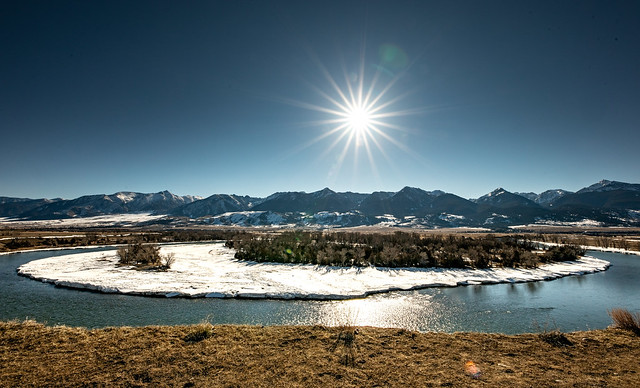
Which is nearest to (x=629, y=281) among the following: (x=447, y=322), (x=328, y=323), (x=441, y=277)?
(x=441, y=277)

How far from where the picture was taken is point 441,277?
103 feet

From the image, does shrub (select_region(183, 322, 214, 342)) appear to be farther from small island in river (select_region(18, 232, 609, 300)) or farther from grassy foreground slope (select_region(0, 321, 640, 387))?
small island in river (select_region(18, 232, 609, 300))

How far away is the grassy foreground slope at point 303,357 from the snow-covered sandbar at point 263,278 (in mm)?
12187

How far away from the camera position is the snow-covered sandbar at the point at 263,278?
24.2 m

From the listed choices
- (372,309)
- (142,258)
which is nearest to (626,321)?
(372,309)

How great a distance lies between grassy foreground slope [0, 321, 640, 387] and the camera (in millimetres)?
7871

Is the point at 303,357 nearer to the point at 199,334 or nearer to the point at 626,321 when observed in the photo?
the point at 199,334

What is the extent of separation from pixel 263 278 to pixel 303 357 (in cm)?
2154

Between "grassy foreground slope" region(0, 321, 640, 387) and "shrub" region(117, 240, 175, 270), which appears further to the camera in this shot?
"shrub" region(117, 240, 175, 270)

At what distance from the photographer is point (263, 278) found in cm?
2997

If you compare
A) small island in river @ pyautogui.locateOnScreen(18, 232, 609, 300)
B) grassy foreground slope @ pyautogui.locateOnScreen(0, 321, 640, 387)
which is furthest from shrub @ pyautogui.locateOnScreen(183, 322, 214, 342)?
small island in river @ pyautogui.locateOnScreen(18, 232, 609, 300)

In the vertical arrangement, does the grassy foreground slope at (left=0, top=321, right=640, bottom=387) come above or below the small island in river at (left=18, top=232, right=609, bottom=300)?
above

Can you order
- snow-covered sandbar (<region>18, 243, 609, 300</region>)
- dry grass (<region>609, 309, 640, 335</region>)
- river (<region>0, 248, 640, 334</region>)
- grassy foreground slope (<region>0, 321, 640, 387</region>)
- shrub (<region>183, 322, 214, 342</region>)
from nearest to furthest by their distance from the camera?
grassy foreground slope (<region>0, 321, 640, 387</region>), shrub (<region>183, 322, 214, 342</region>), dry grass (<region>609, 309, 640, 335</region>), river (<region>0, 248, 640, 334</region>), snow-covered sandbar (<region>18, 243, 609, 300</region>)

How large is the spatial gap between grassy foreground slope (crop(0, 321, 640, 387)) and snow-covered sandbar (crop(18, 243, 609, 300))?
40.0ft
